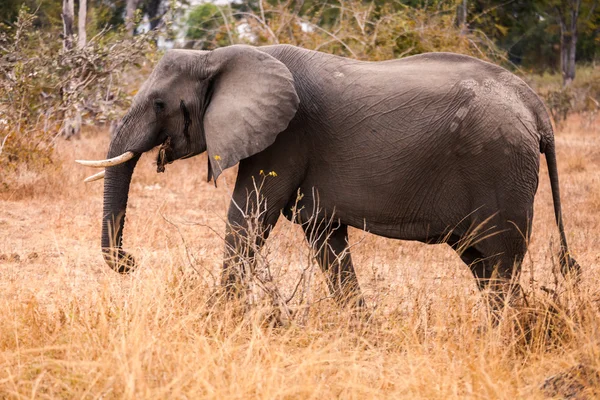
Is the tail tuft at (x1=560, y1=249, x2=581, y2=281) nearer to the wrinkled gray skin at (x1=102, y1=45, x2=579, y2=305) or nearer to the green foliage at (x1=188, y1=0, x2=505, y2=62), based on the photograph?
the wrinkled gray skin at (x1=102, y1=45, x2=579, y2=305)

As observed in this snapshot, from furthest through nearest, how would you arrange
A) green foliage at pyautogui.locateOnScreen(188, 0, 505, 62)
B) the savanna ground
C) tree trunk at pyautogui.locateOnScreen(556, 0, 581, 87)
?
1. tree trunk at pyautogui.locateOnScreen(556, 0, 581, 87)
2. green foliage at pyautogui.locateOnScreen(188, 0, 505, 62)
3. the savanna ground

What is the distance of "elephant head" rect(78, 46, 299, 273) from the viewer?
15.6 feet

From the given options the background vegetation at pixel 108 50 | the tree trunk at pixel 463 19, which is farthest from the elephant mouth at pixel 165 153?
the tree trunk at pixel 463 19

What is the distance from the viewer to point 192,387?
10.3 feet

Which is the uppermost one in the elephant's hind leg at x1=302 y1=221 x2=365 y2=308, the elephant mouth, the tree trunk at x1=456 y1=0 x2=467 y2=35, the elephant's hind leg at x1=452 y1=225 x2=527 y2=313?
the elephant mouth

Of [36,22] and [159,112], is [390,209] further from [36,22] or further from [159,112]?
[36,22]

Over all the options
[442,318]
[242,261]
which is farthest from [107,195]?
[442,318]

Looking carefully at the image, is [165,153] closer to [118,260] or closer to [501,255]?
[118,260]

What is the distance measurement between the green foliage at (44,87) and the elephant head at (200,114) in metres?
3.58

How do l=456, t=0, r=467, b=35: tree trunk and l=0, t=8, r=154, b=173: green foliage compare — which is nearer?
l=0, t=8, r=154, b=173: green foliage

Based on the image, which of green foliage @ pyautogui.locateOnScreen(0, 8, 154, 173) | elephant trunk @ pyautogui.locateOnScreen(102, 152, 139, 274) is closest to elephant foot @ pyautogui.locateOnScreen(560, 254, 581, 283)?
elephant trunk @ pyautogui.locateOnScreen(102, 152, 139, 274)

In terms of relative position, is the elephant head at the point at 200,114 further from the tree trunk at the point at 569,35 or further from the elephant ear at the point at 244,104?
the tree trunk at the point at 569,35

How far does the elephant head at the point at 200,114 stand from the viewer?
477cm

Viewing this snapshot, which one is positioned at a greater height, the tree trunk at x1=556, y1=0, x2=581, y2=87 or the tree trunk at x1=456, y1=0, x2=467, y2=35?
the tree trunk at x1=456, y1=0, x2=467, y2=35
